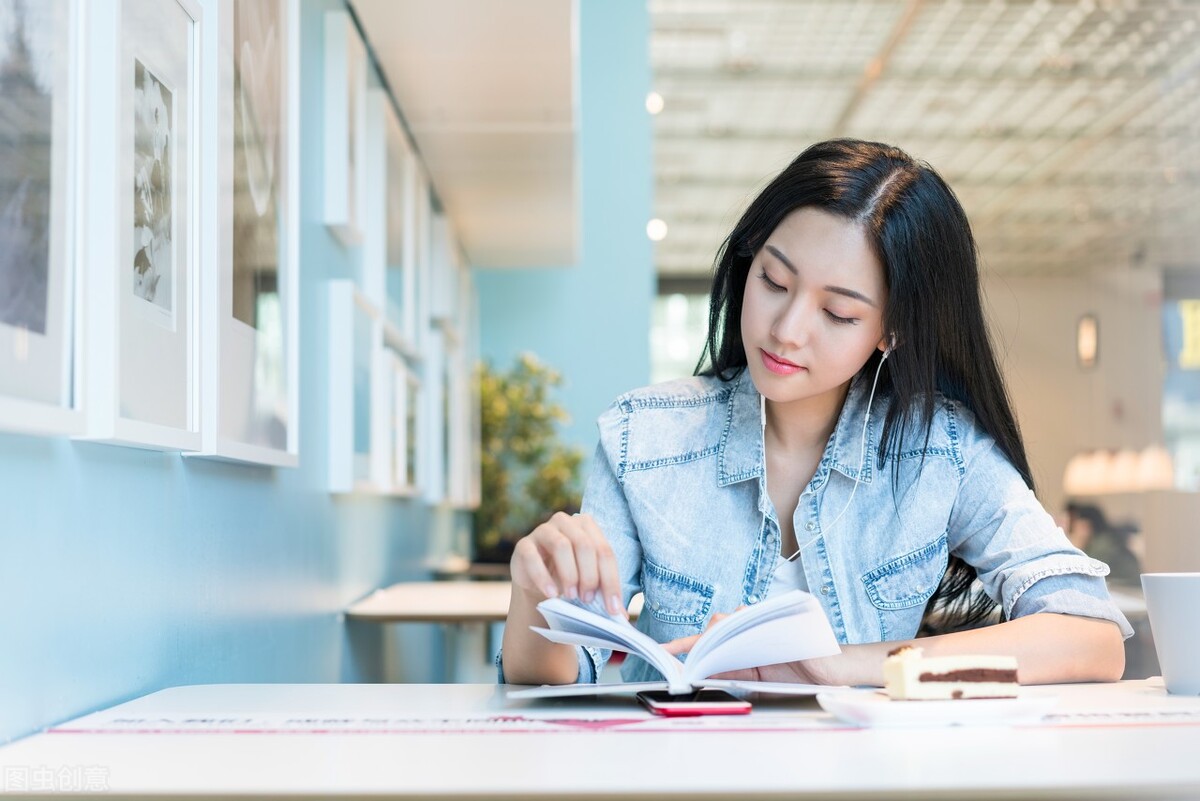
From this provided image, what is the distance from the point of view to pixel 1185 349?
4633mm

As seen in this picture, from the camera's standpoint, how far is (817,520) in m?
1.62

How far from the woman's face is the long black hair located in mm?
21

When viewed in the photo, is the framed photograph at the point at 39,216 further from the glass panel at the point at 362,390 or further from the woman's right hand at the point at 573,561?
the glass panel at the point at 362,390

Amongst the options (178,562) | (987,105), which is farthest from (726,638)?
(987,105)

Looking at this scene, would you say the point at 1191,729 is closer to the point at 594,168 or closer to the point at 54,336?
the point at 54,336

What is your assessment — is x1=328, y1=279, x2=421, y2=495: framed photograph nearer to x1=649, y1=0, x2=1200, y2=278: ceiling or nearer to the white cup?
the white cup

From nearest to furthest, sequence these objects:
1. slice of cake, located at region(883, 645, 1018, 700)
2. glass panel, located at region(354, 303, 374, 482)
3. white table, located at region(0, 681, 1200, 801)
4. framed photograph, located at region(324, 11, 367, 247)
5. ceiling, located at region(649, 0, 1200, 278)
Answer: white table, located at region(0, 681, 1200, 801) < slice of cake, located at region(883, 645, 1018, 700) < framed photograph, located at region(324, 11, 367, 247) < glass panel, located at region(354, 303, 374, 482) < ceiling, located at region(649, 0, 1200, 278)

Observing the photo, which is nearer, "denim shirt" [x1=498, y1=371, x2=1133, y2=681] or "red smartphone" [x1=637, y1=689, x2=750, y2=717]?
"red smartphone" [x1=637, y1=689, x2=750, y2=717]

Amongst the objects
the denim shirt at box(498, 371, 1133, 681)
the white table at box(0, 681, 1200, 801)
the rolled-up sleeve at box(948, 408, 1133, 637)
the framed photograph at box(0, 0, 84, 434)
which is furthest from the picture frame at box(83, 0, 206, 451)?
the rolled-up sleeve at box(948, 408, 1133, 637)

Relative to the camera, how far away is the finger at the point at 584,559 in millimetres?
1205

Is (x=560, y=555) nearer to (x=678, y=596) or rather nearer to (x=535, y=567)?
(x=535, y=567)

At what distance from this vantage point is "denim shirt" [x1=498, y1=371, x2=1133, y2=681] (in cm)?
161

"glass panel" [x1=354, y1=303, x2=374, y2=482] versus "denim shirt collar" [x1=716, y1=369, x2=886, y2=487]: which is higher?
"glass panel" [x1=354, y1=303, x2=374, y2=482]

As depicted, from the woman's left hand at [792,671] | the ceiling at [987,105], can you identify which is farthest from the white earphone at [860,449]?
the ceiling at [987,105]
